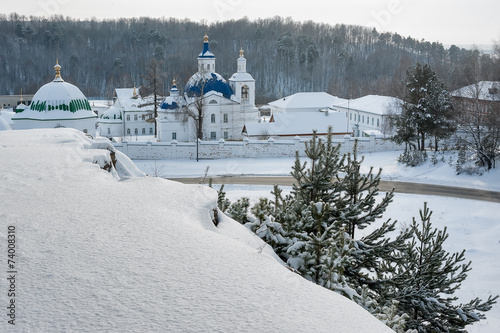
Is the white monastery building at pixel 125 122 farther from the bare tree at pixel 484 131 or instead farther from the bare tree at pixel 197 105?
the bare tree at pixel 484 131

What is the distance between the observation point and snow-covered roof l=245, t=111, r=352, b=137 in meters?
47.4

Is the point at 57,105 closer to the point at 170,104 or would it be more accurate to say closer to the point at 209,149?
the point at 209,149

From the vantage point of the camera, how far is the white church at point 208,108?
47.2 m

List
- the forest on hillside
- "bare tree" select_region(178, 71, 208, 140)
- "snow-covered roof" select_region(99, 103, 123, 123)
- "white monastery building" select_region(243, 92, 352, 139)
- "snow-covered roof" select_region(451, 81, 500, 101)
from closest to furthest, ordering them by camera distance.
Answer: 1. "snow-covered roof" select_region(451, 81, 500, 101)
2. "bare tree" select_region(178, 71, 208, 140)
3. "white monastery building" select_region(243, 92, 352, 139)
4. "snow-covered roof" select_region(99, 103, 123, 123)
5. the forest on hillside

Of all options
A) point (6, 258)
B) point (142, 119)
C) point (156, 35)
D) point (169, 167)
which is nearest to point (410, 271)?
point (6, 258)

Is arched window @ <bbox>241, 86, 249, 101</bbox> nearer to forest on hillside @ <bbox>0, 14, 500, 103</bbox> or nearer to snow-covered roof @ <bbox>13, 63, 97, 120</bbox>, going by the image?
snow-covered roof @ <bbox>13, 63, 97, 120</bbox>

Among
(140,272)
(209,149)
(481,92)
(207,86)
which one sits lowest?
(140,272)

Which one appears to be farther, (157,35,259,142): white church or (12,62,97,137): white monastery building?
(157,35,259,142): white church

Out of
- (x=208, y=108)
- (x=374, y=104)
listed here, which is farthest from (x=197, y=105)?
(x=374, y=104)

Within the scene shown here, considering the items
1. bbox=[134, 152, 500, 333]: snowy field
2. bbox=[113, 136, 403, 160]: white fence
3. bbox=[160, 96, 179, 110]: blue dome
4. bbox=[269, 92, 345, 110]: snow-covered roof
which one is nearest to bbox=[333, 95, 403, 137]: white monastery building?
bbox=[269, 92, 345, 110]: snow-covered roof

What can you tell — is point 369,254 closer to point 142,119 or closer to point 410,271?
point 410,271

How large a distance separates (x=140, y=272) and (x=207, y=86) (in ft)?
146

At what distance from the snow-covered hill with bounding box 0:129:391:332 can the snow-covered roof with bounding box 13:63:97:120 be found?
92.8 ft

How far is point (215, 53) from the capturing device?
120938mm
